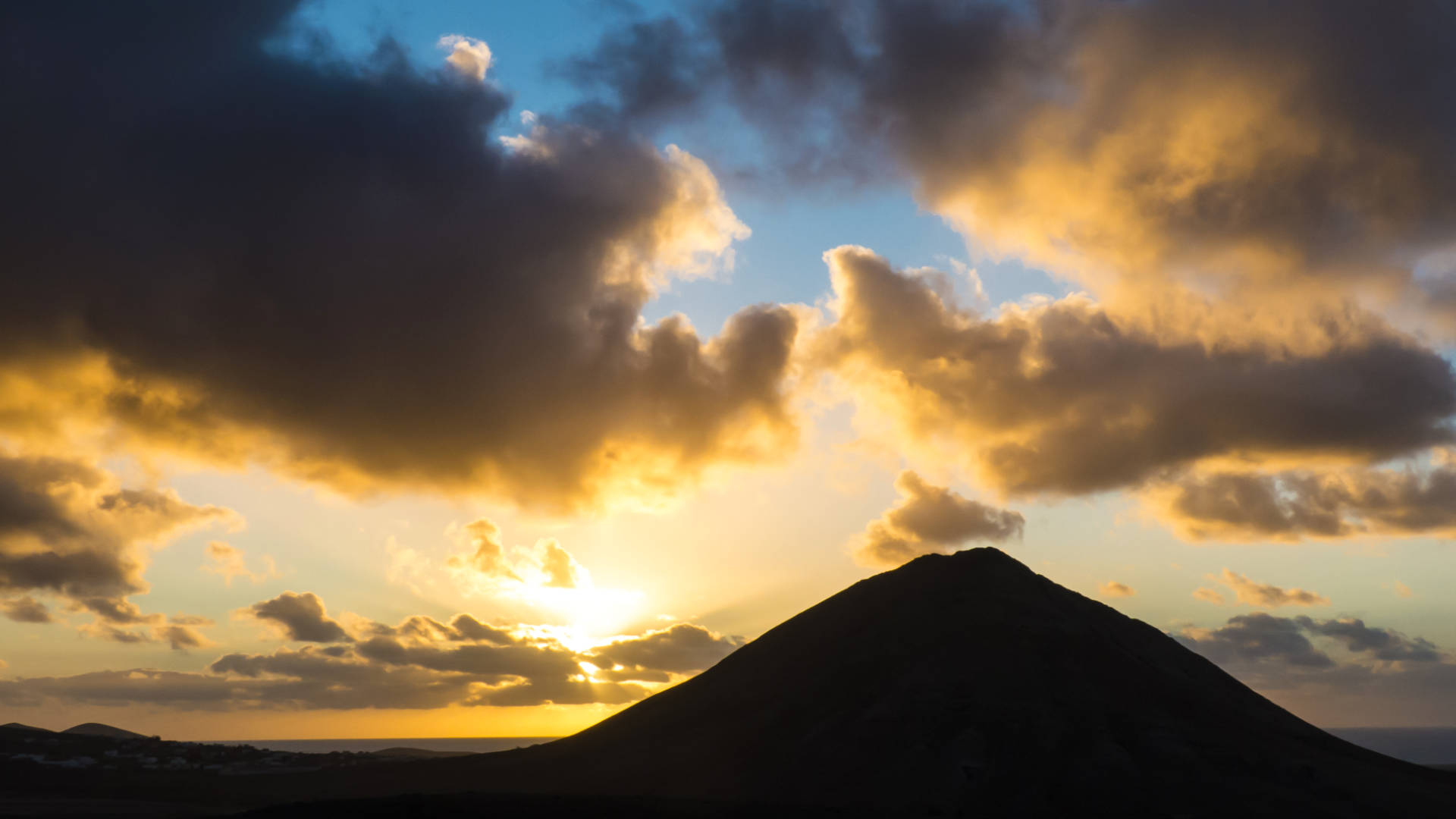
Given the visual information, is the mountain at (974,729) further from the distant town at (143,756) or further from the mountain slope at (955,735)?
the distant town at (143,756)

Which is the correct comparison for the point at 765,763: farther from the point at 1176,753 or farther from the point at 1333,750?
the point at 1333,750

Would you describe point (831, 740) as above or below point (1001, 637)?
below

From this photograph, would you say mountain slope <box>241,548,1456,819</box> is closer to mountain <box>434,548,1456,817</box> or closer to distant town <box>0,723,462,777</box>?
mountain <box>434,548,1456,817</box>

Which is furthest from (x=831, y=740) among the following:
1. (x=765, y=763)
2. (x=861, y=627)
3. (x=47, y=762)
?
(x=47, y=762)

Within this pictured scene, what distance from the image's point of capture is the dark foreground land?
155ft

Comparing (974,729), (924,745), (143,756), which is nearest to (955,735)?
(974,729)

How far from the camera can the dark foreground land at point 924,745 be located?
47281mm

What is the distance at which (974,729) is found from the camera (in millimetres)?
53281

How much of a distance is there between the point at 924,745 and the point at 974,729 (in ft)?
9.60

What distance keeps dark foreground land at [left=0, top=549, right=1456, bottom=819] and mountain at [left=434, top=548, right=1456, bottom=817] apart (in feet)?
0.53

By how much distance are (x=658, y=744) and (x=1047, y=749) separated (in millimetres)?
26026

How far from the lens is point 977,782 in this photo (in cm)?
4897

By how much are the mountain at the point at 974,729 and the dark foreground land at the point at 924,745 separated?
160 mm

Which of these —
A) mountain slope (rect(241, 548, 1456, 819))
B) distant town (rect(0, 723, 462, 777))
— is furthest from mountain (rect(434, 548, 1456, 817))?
distant town (rect(0, 723, 462, 777))
